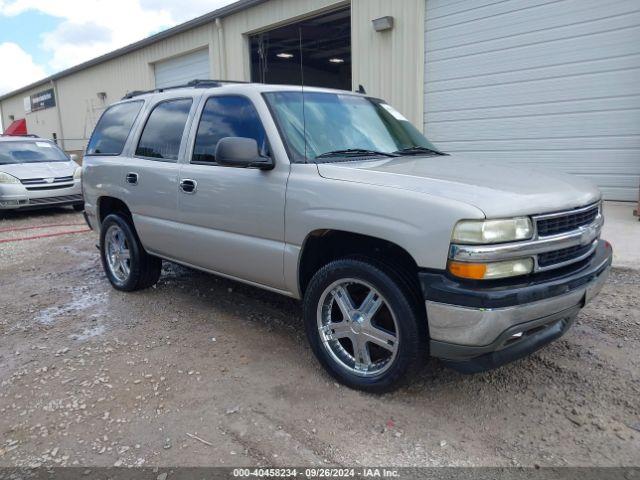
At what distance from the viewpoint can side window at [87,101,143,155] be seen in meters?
5.05

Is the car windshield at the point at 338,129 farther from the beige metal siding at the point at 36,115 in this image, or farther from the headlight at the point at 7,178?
the beige metal siding at the point at 36,115

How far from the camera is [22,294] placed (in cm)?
537

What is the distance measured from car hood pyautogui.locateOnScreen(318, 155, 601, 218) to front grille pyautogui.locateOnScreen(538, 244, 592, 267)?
23cm

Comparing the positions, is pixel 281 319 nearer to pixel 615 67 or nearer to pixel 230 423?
pixel 230 423

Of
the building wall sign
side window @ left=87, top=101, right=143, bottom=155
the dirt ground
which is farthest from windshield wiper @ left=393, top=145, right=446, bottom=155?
the building wall sign

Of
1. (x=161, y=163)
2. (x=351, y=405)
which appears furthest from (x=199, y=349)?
(x=161, y=163)

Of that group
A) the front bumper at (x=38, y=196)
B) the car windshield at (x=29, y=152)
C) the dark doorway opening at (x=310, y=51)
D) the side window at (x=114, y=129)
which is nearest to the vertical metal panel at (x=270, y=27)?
the dark doorway opening at (x=310, y=51)

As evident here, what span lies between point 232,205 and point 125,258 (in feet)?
6.81

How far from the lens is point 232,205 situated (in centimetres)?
372

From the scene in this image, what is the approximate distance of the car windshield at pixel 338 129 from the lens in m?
3.53

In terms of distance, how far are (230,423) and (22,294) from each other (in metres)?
3.63

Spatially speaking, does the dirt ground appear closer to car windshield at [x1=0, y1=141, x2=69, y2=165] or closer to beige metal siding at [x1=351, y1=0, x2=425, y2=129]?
beige metal siding at [x1=351, y1=0, x2=425, y2=129]

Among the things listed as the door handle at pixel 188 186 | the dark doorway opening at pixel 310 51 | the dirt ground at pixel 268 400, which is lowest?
the dirt ground at pixel 268 400

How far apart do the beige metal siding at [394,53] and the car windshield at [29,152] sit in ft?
22.9
